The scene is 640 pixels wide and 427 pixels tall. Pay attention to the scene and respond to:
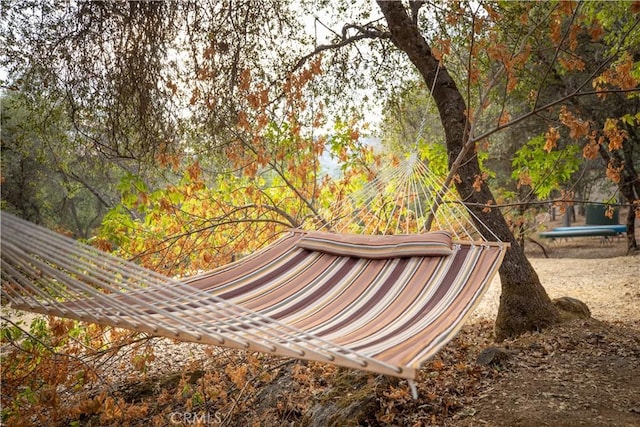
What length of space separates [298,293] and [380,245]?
1.57 ft

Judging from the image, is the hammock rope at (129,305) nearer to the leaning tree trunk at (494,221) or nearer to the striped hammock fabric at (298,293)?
the striped hammock fabric at (298,293)

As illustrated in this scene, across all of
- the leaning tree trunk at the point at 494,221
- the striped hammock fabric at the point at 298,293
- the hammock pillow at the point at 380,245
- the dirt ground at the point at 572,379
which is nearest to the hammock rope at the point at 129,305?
the striped hammock fabric at the point at 298,293

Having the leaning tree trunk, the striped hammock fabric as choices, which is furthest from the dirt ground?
the striped hammock fabric

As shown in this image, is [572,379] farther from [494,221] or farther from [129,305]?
[129,305]

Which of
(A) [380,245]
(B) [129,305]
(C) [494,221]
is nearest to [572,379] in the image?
(C) [494,221]

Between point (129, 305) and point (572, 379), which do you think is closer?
point (129, 305)

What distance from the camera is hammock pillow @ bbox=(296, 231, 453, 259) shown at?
2199 millimetres

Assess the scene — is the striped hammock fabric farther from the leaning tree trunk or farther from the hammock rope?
the leaning tree trunk

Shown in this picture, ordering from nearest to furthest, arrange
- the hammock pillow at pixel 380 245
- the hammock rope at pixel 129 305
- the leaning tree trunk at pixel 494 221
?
the hammock rope at pixel 129 305
the hammock pillow at pixel 380 245
the leaning tree trunk at pixel 494 221

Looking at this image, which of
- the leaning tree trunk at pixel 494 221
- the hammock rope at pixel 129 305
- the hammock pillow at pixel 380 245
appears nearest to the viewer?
the hammock rope at pixel 129 305

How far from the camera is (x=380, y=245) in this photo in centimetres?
233

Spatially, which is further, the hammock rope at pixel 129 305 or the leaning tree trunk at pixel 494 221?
the leaning tree trunk at pixel 494 221

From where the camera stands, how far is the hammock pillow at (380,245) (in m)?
2.20

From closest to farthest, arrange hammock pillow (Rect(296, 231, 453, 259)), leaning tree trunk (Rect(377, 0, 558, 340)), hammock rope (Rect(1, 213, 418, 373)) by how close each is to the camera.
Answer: hammock rope (Rect(1, 213, 418, 373)) → hammock pillow (Rect(296, 231, 453, 259)) → leaning tree trunk (Rect(377, 0, 558, 340))
